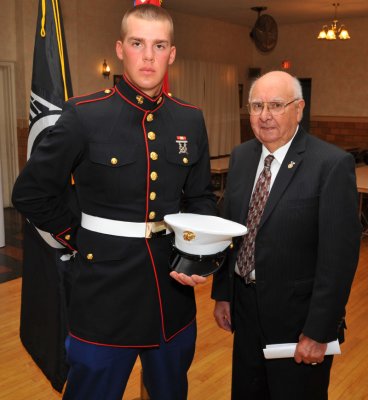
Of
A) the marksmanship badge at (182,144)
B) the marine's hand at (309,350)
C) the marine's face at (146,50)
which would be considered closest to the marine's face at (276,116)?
the marksmanship badge at (182,144)

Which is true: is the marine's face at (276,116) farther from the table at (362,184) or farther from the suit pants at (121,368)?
the table at (362,184)

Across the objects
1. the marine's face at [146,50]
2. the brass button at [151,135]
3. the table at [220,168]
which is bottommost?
the table at [220,168]

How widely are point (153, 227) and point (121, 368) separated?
502mm

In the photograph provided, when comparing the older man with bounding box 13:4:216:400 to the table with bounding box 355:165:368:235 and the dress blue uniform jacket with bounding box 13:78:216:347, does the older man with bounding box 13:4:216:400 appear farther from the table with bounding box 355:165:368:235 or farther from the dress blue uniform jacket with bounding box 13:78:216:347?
the table with bounding box 355:165:368:235

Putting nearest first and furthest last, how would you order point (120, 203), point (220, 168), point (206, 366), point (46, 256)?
point (120, 203)
point (46, 256)
point (206, 366)
point (220, 168)

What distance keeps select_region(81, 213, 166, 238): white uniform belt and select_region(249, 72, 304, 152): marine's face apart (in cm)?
52

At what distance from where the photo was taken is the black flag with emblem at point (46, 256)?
2168 millimetres

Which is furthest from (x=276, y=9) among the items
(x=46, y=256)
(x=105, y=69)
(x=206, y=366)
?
(x=46, y=256)

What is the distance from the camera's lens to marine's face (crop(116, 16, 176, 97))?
1.48 metres

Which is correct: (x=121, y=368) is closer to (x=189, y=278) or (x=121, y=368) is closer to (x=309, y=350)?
(x=189, y=278)

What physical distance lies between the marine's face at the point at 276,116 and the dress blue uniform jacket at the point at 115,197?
290 mm

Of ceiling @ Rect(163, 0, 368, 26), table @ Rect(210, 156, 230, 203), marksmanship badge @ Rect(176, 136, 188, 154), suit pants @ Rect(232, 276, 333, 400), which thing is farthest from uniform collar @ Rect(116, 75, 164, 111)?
ceiling @ Rect(163, 0, 368, 26)

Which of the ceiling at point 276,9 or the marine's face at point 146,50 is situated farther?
the ceiling at point 276,9

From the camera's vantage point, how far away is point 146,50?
1479mm
